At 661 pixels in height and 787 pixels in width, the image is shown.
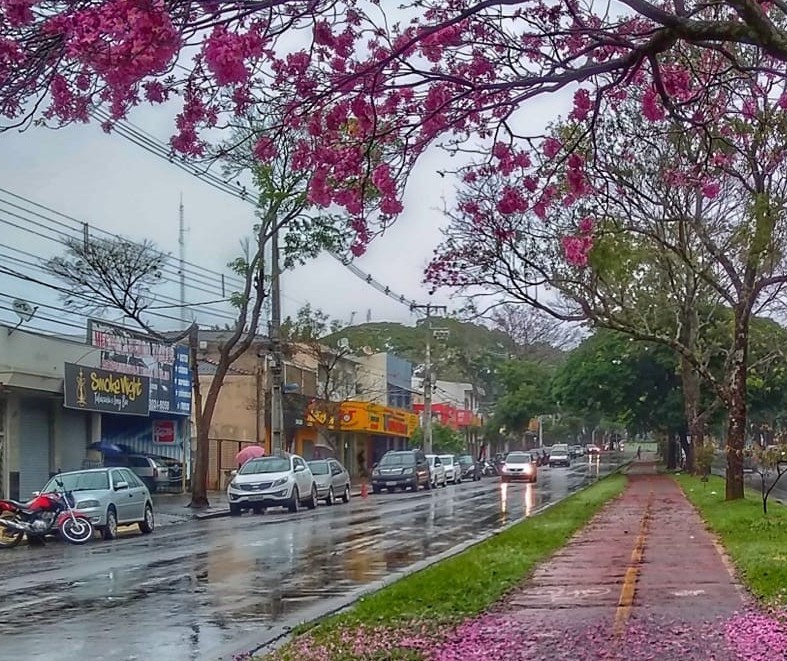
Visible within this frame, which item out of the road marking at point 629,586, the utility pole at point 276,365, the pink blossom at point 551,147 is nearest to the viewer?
the road marking at point 629,586

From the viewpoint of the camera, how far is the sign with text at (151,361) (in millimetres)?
38875

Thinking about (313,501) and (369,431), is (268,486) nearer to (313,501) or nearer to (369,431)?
(313,501)

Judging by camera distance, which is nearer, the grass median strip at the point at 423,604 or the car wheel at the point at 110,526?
the grass median strip at the point at 423,604

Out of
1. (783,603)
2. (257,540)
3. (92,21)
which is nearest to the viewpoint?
(92,21)

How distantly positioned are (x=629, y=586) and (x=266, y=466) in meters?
23.8

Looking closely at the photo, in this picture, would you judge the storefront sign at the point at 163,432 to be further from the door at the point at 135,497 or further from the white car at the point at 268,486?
the door at the point at 135,497

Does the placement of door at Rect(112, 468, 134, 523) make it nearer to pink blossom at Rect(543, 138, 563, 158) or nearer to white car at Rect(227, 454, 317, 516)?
white car at Rect(227, 454, 317, 516)

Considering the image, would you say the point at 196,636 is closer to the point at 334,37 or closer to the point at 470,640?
the point at 470,640

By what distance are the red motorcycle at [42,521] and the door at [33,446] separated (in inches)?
416

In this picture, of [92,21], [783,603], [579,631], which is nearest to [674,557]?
[783,603]

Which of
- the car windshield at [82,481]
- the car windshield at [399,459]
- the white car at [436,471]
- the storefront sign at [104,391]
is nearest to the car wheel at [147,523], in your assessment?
the car windshield at [82,481]

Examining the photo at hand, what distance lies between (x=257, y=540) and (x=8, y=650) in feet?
42.1

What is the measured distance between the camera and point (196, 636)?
1167 centimetres

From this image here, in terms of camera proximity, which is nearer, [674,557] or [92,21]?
[92,21]
